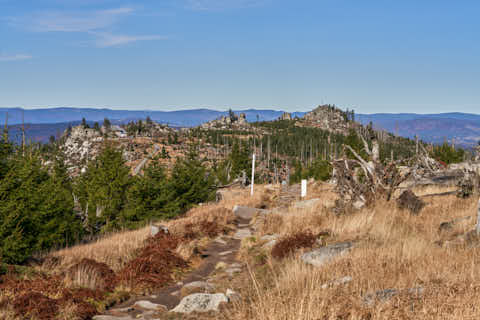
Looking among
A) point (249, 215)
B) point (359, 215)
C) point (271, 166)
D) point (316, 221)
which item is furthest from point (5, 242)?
point (271, 166)

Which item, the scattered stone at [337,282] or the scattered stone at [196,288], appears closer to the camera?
the scattered stone at [337,282]

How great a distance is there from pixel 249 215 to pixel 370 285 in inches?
554

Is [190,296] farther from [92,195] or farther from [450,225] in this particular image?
[92,195]

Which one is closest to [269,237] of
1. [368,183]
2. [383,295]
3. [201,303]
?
[368,183]

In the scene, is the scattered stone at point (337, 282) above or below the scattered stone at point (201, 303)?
above

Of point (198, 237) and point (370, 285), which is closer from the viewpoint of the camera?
point (370, 285)

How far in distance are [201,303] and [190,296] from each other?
1.11 feet

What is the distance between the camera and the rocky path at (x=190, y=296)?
6668 mm

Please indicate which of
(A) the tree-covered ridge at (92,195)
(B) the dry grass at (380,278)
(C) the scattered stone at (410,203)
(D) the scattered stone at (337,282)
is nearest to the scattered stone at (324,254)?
(B) the dry grass at (380,278)

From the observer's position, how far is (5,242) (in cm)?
1023

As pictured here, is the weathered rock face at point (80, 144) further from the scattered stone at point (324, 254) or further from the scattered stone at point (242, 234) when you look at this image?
the scattered stone at point (324, 254)

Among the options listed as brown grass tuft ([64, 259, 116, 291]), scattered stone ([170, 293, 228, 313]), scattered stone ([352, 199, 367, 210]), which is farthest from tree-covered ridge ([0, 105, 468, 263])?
scattered stone ([170, 293, 228, 313])

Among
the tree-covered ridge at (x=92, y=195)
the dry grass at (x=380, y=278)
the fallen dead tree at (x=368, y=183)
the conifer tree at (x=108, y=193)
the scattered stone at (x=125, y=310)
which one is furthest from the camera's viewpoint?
the conifer tree at (x=108, y=193)

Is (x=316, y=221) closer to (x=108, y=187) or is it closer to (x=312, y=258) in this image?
(x=312, y=258)
